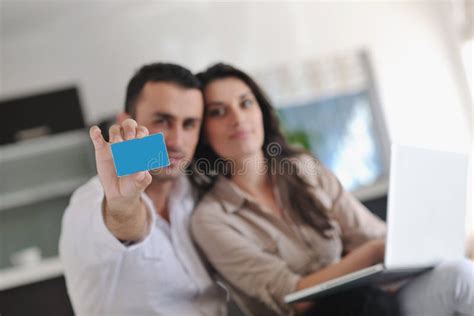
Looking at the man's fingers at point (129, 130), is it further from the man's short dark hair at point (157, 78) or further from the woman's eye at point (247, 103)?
the woman's eye at point (247, 103)

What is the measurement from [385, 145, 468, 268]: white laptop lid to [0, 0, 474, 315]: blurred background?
0.10 metres

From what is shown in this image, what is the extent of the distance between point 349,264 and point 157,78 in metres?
0.46

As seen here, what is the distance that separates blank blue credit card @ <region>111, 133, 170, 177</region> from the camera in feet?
2.30

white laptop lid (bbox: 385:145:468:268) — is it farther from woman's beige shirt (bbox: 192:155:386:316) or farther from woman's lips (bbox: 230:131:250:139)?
woman's lips (bbox: 230:131:250:139)

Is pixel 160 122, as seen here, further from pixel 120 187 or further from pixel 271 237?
pixel 271 237

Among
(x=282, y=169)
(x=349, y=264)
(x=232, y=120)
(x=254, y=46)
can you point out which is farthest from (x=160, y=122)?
(x=254, y=46)

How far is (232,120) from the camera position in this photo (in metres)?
0.96

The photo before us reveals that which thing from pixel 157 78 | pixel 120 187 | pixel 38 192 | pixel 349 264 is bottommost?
pixel 349 264

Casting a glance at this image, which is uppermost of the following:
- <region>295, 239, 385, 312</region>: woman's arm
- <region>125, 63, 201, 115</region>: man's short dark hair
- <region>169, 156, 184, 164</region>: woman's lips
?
<region>125, 63, 201, 115</region>: man's short dark hair

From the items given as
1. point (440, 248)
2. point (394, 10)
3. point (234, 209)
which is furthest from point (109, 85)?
point (394, 10)

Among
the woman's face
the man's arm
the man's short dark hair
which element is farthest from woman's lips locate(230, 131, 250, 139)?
the man's arm

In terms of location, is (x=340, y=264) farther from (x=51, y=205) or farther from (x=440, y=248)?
(x=51, y=205)

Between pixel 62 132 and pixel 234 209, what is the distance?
44 centimetres

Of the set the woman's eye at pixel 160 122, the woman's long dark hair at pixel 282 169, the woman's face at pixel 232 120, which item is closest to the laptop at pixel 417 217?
Result: the woman's long dark hair at pixel 282 169
